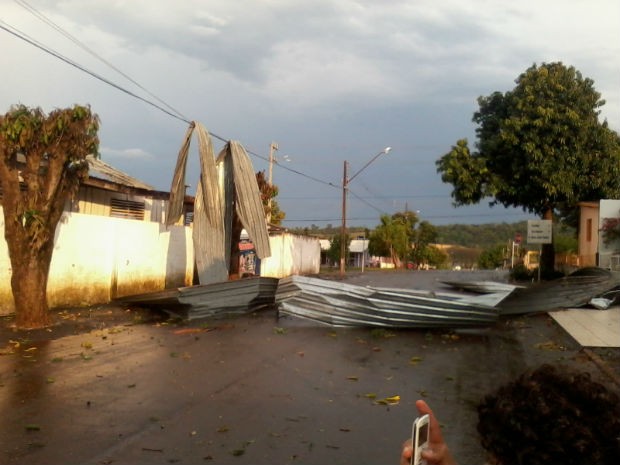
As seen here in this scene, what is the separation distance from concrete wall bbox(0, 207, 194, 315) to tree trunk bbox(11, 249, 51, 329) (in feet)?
3.64

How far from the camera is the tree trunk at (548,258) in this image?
96.4ft

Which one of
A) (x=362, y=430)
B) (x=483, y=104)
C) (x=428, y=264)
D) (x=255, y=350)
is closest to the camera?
(x=362, y=430)

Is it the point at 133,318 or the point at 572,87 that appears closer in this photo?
the point at 133,318

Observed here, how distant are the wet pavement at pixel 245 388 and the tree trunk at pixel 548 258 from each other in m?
16.8

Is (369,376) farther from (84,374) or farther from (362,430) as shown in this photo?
(84,374)

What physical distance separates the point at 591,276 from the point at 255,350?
383 inches

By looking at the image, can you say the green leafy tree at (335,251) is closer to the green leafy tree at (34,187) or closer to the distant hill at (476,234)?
the distant hill at (476,234)

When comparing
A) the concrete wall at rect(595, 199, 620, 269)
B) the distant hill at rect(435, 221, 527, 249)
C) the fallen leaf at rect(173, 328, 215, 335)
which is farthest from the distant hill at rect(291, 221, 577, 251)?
the fallen leaf at rect(173, 328, 215, 335)

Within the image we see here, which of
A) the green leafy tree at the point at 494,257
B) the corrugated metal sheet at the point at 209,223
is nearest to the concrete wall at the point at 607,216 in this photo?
the corrugated metal sheet at the point at 209,223

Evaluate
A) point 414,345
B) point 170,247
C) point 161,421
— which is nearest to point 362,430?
point 161,421

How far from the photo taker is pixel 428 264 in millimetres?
97250

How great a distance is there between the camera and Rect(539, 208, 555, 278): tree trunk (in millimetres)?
29375

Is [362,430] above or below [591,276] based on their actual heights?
below

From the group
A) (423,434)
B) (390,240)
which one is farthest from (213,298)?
(390,240)
